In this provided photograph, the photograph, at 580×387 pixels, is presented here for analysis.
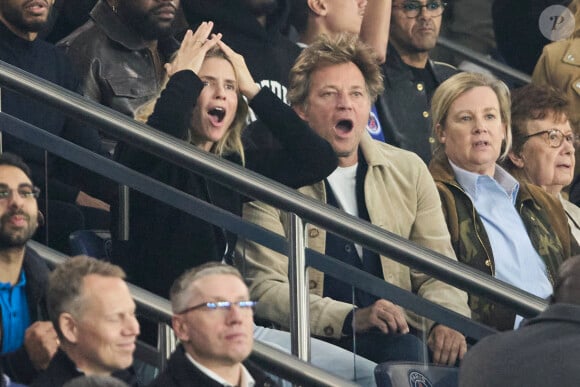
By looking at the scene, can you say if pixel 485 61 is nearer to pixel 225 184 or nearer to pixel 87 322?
pixel 225 184

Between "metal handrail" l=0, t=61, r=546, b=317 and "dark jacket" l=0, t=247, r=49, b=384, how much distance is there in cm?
51

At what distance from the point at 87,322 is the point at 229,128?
1.72m

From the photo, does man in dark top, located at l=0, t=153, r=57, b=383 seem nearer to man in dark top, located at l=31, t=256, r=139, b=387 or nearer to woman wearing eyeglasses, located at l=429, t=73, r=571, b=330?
man in dark top, located at l=31, t=256, r=139, b=387

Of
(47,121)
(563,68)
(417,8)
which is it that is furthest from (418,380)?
(563,68)

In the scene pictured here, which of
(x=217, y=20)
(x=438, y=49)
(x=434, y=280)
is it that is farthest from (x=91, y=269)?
(x=438, y=49)

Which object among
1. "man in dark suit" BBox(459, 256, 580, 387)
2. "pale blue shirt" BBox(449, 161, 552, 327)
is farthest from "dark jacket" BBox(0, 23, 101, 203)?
"man in dark suit" BBox(459, 256, 580, 387)

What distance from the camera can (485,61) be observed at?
422 inches

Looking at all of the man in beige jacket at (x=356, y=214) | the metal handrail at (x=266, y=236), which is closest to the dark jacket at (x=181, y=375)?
the man in beige jacket at (x=356, y=214)

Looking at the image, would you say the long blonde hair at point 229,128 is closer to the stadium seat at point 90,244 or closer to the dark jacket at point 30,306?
the stadium seat at point 90,244

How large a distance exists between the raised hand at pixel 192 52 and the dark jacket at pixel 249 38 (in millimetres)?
900

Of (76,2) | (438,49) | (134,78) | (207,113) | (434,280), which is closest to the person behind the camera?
(434,280)

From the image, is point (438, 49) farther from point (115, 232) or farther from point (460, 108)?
point (115, 232)

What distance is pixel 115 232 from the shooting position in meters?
6.81

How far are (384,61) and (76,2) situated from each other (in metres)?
1.46
